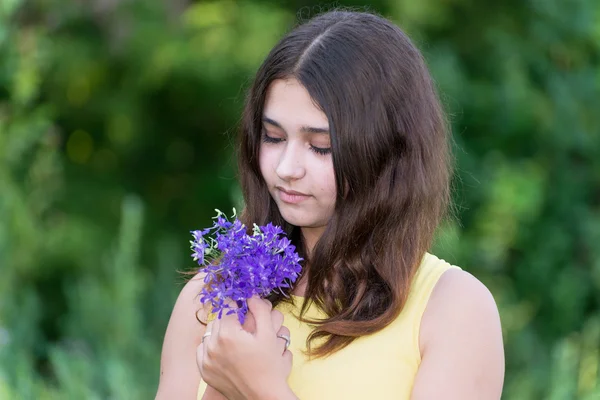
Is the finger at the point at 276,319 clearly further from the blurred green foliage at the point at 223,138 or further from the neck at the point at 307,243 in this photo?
the blurred green foliage at the point at 223,138

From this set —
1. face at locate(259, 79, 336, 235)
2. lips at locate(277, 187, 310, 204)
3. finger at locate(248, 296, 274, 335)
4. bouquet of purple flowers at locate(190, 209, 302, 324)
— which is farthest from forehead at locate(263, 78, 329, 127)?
finger at locate(248, 296, 274, 335)

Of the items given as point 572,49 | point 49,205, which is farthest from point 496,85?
point 49,205

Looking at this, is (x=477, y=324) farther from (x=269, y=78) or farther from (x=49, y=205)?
(x=49, y=205)

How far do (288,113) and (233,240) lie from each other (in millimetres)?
359

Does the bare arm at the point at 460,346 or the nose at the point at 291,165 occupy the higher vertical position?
the nose at the point at 291,165

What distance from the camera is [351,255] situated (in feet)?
7.49

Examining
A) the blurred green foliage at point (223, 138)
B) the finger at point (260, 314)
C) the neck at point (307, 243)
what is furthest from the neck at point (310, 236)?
the blurred green foliage at point (223, 138)

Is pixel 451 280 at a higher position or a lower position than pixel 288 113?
lower

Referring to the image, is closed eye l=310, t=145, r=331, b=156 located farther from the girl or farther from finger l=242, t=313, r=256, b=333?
finger l=242, t=313, r=256, b=333

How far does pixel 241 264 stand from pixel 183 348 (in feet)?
1.62

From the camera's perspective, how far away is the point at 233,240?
1.93m

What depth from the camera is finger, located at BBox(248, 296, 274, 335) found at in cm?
202

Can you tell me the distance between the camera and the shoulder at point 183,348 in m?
2.30

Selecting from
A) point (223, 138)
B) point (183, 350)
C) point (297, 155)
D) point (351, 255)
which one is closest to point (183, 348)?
point (183, 350)
